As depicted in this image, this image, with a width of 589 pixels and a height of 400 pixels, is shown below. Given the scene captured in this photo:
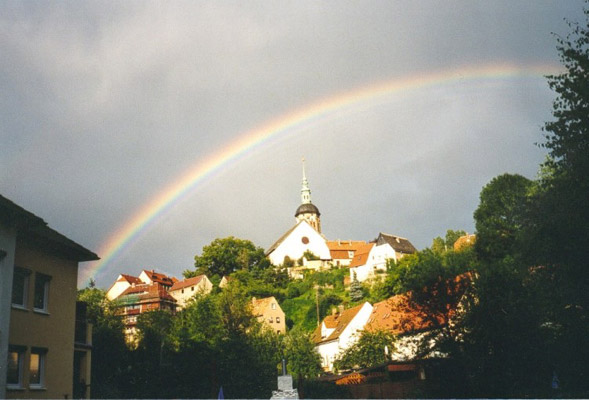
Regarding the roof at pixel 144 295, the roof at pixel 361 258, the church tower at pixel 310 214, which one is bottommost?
the roof at pixel 144 295

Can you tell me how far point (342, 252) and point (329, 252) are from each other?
13.4 feet

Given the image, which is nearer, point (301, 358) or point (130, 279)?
point (301, 358)

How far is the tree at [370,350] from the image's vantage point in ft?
167

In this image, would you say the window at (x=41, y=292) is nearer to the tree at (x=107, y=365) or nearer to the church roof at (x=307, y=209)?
the tree at (x=107, y=365)

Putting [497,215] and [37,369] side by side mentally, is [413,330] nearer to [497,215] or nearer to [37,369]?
[37,369]

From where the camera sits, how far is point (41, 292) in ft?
85.5

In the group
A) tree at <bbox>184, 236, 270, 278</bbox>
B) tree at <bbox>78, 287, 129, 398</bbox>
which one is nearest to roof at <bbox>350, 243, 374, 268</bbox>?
tree at <bbox>184, 236, 270, 278</bbox>

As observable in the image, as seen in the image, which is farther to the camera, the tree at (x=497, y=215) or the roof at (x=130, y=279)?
the roof at (x=130, y=279)

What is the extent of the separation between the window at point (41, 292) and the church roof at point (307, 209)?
160551 mm

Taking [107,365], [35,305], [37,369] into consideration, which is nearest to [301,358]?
[107,365]

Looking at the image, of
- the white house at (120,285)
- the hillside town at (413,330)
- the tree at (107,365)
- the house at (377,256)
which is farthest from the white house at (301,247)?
the tree at (107,365)

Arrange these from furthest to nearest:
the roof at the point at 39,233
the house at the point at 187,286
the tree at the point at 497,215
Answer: the house at the point at 187,286
the tree at the point at 497,215
the roof at the point at 39,233

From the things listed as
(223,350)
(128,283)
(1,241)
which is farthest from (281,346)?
(128,283)

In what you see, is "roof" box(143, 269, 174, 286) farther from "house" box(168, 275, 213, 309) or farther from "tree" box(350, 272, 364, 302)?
"tree" box(350, 272, 364, 302)
